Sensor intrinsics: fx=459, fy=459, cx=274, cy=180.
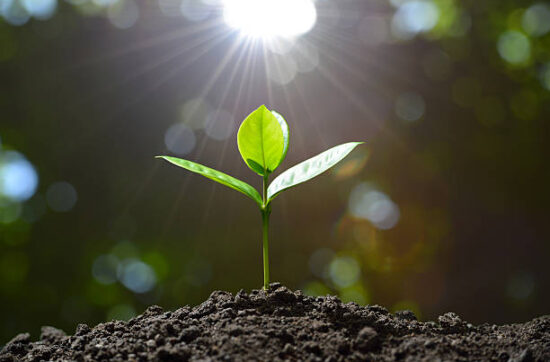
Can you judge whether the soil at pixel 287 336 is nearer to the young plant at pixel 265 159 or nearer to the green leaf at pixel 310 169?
the young plant at pixel 265 159

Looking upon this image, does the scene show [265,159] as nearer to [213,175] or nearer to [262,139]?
[262,139]

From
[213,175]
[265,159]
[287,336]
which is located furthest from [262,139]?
[287,336]

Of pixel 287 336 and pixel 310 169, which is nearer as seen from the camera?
pixel 287 336

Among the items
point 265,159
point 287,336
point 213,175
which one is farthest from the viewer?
point 265,159

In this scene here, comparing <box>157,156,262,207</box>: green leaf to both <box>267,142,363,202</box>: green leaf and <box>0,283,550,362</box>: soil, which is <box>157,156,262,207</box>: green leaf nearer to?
<box>267,142,363,202</box>: green leaf

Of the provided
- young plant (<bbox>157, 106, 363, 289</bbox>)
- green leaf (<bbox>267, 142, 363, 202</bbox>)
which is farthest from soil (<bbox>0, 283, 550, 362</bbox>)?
green leaf (<bbox>267, 142, 363, 202</bbox>)

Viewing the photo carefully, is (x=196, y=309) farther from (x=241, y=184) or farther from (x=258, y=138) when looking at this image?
(x=258, y=138)
